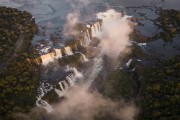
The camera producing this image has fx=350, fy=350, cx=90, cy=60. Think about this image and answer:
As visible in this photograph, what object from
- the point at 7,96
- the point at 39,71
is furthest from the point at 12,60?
the point at 7,96

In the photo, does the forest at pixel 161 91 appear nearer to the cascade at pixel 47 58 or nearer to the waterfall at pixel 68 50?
the waterfall at pixel 68 50

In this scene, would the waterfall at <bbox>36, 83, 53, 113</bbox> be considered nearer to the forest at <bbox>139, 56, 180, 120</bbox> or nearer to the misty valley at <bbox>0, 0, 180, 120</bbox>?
the misty valley at <bbox>0, 0, 180, 120</bbox>

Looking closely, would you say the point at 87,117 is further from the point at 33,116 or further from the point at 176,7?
the point at 176,7

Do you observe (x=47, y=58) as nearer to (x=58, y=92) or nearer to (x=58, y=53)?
(x=58, y=53)

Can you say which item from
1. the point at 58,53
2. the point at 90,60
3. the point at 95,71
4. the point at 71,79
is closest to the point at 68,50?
the point at 58,53

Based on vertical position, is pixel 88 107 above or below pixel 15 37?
below

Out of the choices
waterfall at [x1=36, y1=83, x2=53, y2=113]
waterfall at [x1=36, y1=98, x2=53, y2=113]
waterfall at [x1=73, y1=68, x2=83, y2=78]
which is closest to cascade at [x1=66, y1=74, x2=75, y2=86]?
waterfall at [x1=73, y1=68, x2=83, y2=78]
